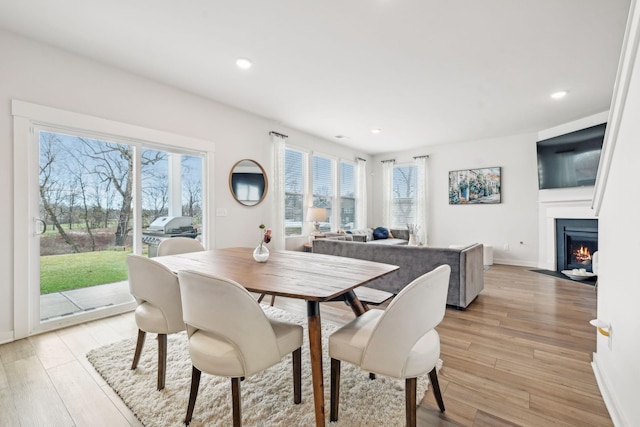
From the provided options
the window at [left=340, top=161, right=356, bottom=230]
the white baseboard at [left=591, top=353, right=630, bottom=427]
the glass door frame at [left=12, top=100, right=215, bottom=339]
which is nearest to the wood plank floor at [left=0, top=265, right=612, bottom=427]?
the white baseboard at [left=591, top=353, right=630, bottom=427]

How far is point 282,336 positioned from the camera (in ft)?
4.58

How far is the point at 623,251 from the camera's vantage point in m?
1.38

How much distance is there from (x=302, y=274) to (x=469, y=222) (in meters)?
5.53

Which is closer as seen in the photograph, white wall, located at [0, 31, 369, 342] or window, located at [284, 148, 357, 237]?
white wall, located at [0, 31, 369, 342]

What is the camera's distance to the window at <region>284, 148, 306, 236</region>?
523cm

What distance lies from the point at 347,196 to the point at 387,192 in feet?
3.62

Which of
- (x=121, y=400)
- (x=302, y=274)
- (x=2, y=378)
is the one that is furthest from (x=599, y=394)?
(x=2, y=378)

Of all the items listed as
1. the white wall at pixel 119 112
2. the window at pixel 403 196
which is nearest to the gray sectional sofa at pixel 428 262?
the white wall at pixel 119 112

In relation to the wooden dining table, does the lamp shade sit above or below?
above

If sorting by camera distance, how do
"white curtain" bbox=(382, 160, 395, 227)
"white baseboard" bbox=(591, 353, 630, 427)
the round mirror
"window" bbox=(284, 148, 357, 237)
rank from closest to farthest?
"white baseboard" bbox=(591, 353, 630, 427), the round mirror, "window" bbox=(284, 148, 357, 237), "white curtain" bbox=(382, 160, 395, 227)

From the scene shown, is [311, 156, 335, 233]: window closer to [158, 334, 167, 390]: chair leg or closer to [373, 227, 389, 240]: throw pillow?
[373, 227, 389, 240]: throw pillow

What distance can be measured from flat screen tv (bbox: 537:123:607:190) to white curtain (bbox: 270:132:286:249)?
15.1ft

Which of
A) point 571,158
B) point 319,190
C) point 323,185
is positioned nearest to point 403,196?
point 323,185

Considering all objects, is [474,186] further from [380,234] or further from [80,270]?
[80,270]
